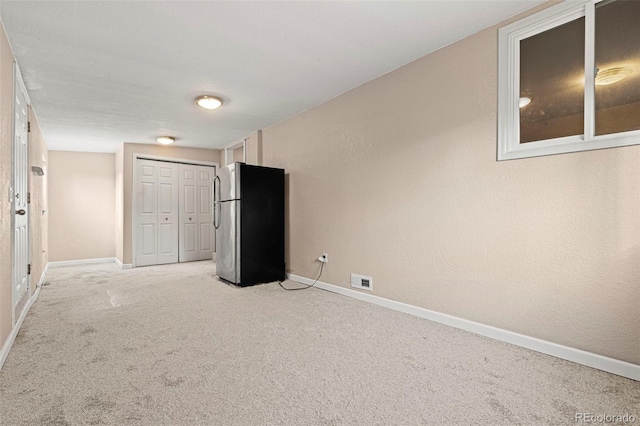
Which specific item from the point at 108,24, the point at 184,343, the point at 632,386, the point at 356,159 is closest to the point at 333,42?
the point at 356,159

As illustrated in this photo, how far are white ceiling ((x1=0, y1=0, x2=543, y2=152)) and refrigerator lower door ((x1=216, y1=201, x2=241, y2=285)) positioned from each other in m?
1.32

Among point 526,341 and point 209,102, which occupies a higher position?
point 209,102

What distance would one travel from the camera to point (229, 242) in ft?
13.6

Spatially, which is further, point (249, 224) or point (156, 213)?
point (156, 213)

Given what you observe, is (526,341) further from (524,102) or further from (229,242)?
(229,242)

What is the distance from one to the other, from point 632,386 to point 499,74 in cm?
203

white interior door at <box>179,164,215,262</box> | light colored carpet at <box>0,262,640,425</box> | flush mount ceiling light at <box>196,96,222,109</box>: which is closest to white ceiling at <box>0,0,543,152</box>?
flush mount ceiling light at <box>196,96,222,109</box>

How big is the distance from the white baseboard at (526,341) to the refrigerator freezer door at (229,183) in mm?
2152

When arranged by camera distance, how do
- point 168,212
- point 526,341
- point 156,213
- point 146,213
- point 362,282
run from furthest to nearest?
point 168,212, point 156,213, point 146,213, point 362,282, point 526,341

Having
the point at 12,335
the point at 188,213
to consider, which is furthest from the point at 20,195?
the point at 188,213

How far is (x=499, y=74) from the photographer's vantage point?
2215 mm

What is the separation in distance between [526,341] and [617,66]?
1775 mm

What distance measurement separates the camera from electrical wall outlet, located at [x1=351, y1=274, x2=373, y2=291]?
10.5ft

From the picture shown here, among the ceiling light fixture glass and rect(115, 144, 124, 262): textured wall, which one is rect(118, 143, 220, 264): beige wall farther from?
the ceiling light fixture glass
